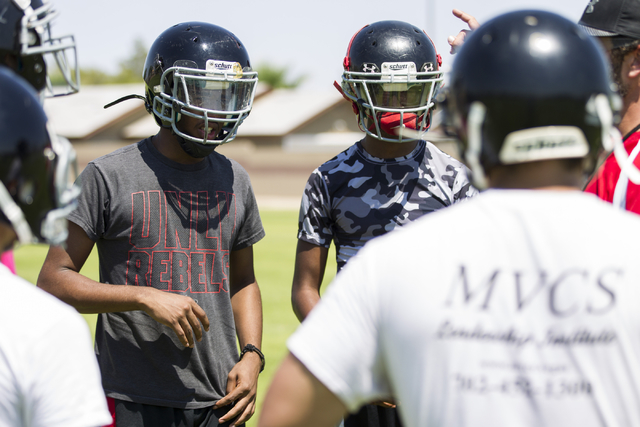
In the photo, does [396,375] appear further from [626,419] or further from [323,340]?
[626,419]

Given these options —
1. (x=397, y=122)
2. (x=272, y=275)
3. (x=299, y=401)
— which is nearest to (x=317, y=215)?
(x=397, y=122)

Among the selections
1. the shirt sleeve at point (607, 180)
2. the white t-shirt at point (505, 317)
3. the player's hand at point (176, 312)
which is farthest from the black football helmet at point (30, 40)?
the shirt sleeve at point (607, 180)

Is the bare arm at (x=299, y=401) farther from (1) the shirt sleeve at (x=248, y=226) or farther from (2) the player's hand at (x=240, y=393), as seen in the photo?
(1) the shirt sleeve at (x=248, y=226)

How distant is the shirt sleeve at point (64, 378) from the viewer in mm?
1259

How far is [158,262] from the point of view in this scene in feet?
9.23

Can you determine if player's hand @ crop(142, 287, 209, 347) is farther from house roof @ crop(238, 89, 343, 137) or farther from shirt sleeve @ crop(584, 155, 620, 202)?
house roof @ crop(238, 89, 343, 137)

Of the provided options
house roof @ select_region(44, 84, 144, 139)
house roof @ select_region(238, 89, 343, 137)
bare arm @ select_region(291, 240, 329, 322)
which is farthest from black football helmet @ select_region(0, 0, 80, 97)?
house roof @ select_region(44, 84, 144, 139)

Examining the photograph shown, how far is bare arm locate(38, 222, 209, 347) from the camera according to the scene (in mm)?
2514

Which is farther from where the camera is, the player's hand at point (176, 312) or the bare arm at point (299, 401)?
the player's hand at point (176, 312)

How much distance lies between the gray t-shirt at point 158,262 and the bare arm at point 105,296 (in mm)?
124

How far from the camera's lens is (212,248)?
9.68ft

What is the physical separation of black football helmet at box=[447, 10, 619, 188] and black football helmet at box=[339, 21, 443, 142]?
149cm

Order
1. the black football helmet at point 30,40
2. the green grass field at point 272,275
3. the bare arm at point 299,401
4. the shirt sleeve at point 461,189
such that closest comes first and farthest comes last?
A: the bare arm at point 299,401 → the black football helmet at point 30,40 → the shirt sleeve at point 461,189 → the green grass field at point 272,275

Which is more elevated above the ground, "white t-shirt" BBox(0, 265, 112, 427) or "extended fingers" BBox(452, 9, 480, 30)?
"extended fingers" BBox(452, 9, 480, 30)
